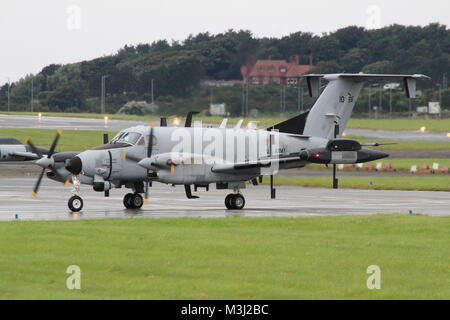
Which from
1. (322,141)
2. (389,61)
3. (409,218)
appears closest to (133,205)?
(322,141)

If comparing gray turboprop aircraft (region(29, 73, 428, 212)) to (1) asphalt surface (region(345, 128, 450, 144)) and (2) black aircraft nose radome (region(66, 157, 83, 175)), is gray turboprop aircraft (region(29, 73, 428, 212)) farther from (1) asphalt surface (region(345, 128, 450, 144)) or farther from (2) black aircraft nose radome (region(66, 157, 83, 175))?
(1) asphalt surface (region(345, 128, 450, 144))

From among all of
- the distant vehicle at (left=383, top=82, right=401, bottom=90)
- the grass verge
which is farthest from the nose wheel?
the distant vehicle at (left=383, top=82, right=401, bottom=90)

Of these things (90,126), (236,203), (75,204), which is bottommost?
(236,203)

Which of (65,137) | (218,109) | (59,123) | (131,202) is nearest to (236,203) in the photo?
(131,202)

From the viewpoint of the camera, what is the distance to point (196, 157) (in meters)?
34.0

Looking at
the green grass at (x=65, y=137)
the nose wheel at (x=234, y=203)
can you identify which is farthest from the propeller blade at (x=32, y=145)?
the green grass at (x=65, y=137)

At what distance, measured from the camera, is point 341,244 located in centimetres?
2166

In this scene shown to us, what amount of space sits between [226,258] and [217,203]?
63.0 feet

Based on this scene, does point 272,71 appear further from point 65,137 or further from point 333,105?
point 65,137

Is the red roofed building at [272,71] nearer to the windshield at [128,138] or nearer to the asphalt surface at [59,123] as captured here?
the windshield at [128,138]

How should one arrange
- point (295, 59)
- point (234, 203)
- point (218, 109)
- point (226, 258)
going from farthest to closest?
point (295, 59) → point (218, 109) → point (234, 203) → point (226, 258)

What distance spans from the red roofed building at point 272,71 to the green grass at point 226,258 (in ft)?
70.7

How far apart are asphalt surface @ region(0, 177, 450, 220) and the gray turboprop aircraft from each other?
1.08m

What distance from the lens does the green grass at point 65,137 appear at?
78662mm
